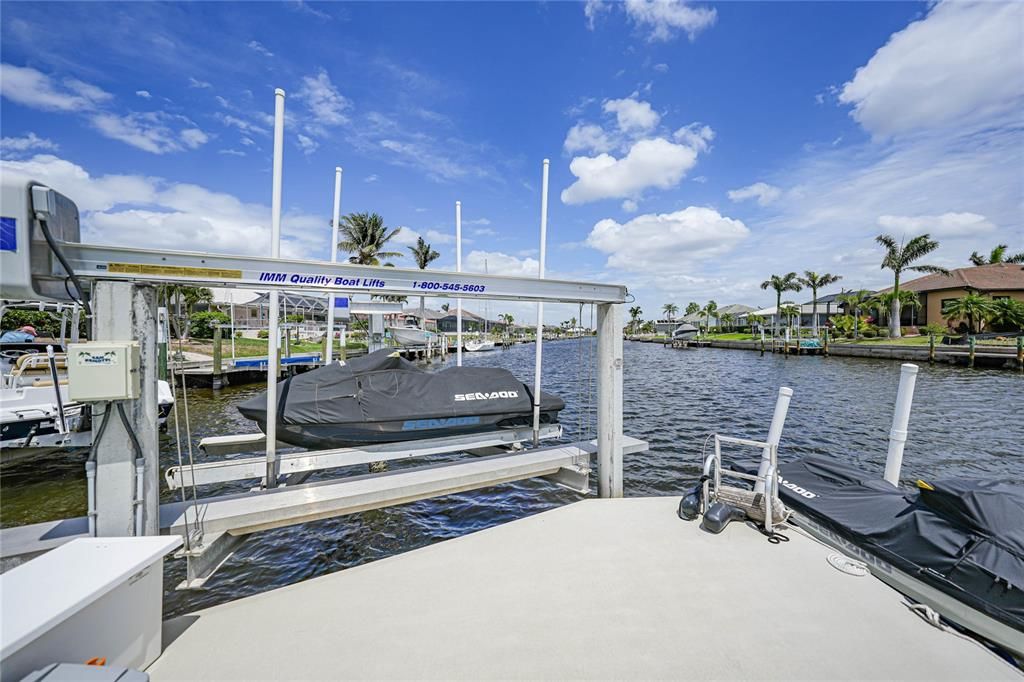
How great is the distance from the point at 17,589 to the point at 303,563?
143 inches

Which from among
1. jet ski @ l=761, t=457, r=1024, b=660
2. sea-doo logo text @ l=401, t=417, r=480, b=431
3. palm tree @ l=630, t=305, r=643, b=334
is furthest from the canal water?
palm tree @ l=630, t=305, r=643, b=334

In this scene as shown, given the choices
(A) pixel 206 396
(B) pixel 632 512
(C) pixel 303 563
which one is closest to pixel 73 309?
(A) pixel 206 396

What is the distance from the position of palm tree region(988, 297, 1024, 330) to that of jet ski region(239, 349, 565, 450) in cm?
4503

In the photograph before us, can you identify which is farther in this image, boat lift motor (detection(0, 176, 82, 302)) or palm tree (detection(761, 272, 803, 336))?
palm tree (detection(761, 272, 803, 336))

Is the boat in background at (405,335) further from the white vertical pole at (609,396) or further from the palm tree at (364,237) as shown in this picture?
the white vertical pole at (609,396)

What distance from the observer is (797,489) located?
5.18 meters

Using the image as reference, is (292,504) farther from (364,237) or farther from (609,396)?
(364,237)

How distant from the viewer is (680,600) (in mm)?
3355

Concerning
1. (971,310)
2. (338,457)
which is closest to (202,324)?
(338,457)

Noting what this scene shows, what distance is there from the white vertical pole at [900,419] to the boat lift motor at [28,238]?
316 inches

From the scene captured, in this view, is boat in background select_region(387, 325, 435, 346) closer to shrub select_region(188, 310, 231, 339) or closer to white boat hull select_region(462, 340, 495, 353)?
shrub select_region(188, 310, 231, 339)

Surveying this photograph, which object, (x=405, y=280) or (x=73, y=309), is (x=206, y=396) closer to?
(x=73, y=309)

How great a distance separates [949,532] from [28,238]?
7177 millimetres

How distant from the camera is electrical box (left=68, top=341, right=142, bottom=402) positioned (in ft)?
9.46
